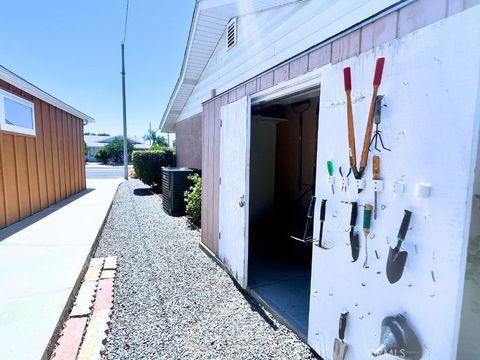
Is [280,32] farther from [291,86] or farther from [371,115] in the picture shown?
[371,115]

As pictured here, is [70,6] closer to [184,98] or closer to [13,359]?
[184,98]

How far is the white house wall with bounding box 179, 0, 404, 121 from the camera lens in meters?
3.03

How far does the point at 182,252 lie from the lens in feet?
14.4

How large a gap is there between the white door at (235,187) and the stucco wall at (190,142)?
15.0ft

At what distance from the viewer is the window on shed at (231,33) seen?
552 cm

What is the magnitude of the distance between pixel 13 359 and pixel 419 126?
9.75 feet

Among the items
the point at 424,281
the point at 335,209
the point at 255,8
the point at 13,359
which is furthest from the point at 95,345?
the point at 255,8

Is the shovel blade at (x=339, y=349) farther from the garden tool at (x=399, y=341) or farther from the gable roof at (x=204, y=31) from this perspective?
the gable roof at (x=204, y=31)

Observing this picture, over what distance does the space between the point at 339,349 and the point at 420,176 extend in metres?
1.34

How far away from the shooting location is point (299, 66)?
226cm

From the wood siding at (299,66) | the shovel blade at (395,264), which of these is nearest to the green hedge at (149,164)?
the wood siding at (299,66)

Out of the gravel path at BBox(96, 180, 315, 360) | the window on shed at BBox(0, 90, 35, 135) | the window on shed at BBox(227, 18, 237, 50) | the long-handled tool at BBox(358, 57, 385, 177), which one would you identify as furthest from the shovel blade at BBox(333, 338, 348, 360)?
the window on shed at BBox(0, 90, 35, 135)

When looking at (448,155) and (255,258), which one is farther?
(255,258)

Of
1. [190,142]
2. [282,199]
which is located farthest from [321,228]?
[190,142]
